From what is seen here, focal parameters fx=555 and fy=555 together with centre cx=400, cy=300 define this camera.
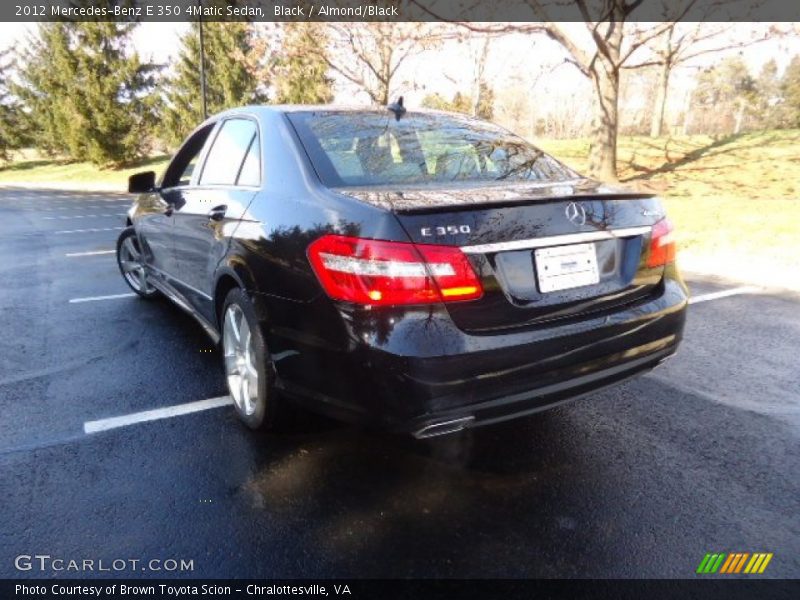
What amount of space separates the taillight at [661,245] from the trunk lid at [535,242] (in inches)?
1.9

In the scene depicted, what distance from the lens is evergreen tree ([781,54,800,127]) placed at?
178 ft

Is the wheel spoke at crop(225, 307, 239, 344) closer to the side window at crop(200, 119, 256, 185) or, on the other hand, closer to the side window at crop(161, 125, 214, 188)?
the side window at crop(200, 119, 256, 185)

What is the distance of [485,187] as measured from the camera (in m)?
2.46

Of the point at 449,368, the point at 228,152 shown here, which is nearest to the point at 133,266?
the point at 228,152

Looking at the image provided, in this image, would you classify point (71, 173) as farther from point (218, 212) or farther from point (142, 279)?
point (218, 212)

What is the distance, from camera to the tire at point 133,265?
517 cm

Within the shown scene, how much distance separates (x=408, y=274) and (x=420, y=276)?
0.04 metres

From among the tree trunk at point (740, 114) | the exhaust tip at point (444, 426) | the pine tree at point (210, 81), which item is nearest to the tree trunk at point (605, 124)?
the exhaust tip at point (444, 426)

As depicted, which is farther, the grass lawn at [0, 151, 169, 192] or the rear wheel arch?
the grass lawn at [0, 151, 169, 192]

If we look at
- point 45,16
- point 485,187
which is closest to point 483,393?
point 485,187

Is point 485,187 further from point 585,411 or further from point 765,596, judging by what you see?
point 765,596

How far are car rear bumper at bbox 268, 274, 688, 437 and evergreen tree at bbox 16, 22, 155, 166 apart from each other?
34.0 metres

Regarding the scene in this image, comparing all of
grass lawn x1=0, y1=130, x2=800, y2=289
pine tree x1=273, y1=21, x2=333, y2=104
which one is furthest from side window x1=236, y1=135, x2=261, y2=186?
pine tree x1=273, y1=21, x2=333, y2=104

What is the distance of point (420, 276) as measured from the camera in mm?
1948
